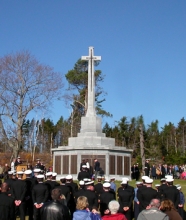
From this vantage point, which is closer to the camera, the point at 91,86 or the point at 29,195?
the point at 29,195

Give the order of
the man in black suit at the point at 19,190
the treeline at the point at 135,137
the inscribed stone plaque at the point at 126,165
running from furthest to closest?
the treeline at the point at 135,137
the inscribed stone plaque at the point at 126,165
the man in black suit at the point at 19,190

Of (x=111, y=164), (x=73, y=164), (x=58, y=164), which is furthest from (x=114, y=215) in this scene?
(x=58, y=164)

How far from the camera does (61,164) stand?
96.8 ft

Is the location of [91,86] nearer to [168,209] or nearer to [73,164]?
[73,164]

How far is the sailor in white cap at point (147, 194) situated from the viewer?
11877mm

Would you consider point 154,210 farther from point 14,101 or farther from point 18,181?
point 14,101

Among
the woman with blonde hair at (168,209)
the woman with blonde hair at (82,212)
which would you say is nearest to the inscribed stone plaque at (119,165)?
the woman with blonde hair at (168,209)

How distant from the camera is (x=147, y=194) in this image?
39.2ft

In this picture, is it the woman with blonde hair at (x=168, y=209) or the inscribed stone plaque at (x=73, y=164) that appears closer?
the woman with blonde hair at (x=168, y=209)

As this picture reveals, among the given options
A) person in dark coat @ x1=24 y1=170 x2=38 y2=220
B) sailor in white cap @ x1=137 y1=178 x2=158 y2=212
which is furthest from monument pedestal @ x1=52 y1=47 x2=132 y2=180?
sailor in white cap @ x1=137 y1=178 x2=158 y2=212

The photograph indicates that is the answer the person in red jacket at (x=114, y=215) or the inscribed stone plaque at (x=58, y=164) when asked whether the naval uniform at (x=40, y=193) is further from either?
the inscribed stone plaque at (x=58, y=164)

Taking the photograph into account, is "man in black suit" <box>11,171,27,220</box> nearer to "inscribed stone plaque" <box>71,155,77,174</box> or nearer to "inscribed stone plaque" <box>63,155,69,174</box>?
"inscribed stone plaque" <box>71,155,77,174</box>

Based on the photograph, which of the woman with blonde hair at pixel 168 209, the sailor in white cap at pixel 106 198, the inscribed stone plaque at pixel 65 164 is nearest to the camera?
the woman with blonde hair at pixel 168 209

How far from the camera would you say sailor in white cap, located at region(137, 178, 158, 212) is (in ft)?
39.0
